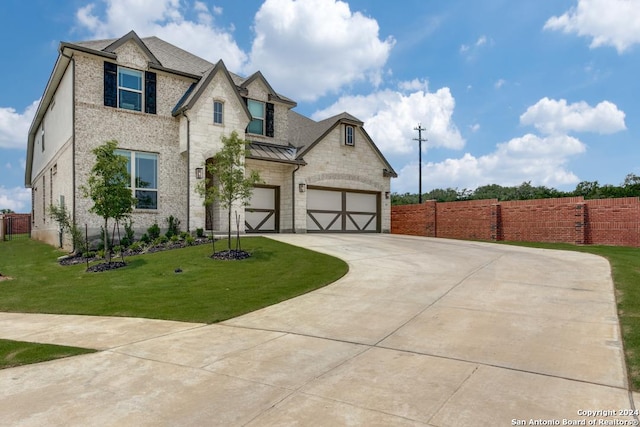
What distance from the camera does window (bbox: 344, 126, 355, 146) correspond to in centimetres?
2364

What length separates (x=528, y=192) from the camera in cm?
4712

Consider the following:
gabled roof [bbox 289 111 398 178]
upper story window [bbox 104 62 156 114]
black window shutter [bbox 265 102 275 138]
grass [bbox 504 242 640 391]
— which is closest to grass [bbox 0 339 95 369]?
grass [bbox 504 242 640 391]

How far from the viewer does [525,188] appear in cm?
4816

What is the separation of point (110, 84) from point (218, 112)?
4402mm

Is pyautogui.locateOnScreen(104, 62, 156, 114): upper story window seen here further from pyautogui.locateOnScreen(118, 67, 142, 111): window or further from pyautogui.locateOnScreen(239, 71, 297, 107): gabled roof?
pyautogui.locateOnScreen(239, 71, 297, 107): gabled roof

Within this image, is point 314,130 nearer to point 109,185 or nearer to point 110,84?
point 110,84

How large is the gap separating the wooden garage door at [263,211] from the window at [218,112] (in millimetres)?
4007

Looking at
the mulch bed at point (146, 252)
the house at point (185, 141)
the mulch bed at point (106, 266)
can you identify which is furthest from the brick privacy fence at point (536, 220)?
the mulch bed at point (106, 266)

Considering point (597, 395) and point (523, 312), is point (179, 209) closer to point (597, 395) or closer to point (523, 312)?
point (523, 312)

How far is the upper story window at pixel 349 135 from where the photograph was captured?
77.6ft

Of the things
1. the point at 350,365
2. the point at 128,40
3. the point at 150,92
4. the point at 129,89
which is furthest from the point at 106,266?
the point at 350,365

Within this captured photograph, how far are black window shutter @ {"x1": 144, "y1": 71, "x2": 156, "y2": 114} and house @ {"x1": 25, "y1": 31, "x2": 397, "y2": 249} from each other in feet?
0.14

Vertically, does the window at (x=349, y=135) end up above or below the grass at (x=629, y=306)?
above

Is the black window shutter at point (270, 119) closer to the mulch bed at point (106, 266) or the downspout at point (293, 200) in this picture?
the downspout at point (293, 200)
